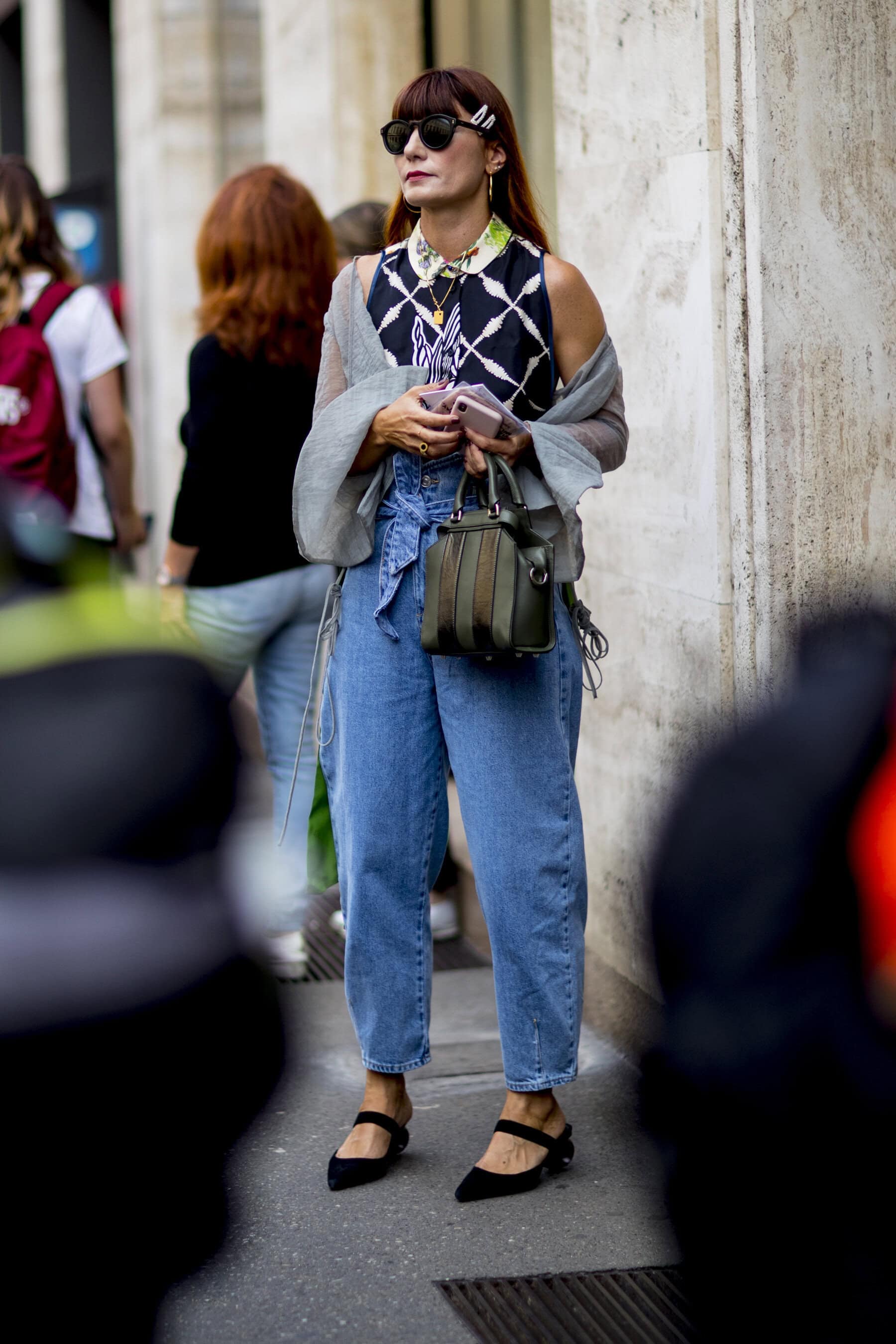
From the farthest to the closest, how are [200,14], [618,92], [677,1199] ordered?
[200,14] < [618,92] < [677,1199]

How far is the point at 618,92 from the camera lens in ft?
13.0

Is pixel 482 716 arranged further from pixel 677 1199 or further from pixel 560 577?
pixel 677 1199

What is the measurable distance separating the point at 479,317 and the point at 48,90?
12428mm

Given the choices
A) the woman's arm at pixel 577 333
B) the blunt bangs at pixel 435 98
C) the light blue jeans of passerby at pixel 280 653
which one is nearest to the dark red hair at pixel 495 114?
the blunt bangs at pixel 435 98

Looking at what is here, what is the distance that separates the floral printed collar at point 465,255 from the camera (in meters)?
3.11

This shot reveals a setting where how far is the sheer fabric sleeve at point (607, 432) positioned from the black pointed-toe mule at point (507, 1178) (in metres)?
1.23

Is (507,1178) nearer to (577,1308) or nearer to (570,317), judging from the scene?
(577,1308)

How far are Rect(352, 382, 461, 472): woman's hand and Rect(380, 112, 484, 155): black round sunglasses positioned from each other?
1.39ft

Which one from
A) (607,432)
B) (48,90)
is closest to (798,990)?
(607,432)

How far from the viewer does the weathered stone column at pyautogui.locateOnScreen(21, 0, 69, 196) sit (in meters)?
13.8

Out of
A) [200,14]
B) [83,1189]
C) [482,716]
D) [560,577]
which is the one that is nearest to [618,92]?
[560,577]

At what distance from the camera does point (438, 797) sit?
3.22 meters

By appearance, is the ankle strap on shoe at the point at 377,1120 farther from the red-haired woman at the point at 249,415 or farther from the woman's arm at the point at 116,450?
the woman's arm at the point at 116,450

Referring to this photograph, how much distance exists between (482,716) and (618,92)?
5.55 ft
